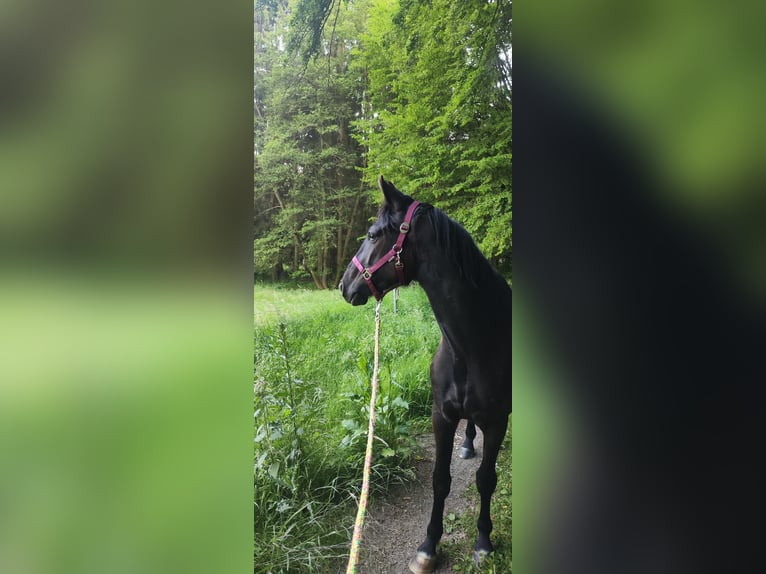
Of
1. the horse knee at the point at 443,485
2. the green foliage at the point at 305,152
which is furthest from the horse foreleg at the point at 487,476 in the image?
the green foliage at the point at 305,152

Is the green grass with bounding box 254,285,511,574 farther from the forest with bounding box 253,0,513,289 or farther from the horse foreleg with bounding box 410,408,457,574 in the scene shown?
the forest with bounding box 253,0,513,289

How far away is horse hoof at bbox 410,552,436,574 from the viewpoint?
179cm

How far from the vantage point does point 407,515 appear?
1884 mm

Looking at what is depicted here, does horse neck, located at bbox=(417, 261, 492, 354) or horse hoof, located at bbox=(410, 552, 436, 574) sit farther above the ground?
horse neck, located at bbox=(417, 261, 492, 354)

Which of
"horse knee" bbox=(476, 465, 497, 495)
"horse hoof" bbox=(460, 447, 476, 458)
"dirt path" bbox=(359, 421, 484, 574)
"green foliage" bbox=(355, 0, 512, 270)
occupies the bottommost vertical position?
"dirt path" bbox=(359, 421, 484, 574)

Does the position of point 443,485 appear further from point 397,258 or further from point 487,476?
point 397,258

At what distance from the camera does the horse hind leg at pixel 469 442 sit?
1932 mm

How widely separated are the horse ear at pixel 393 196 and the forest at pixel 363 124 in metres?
0.08
